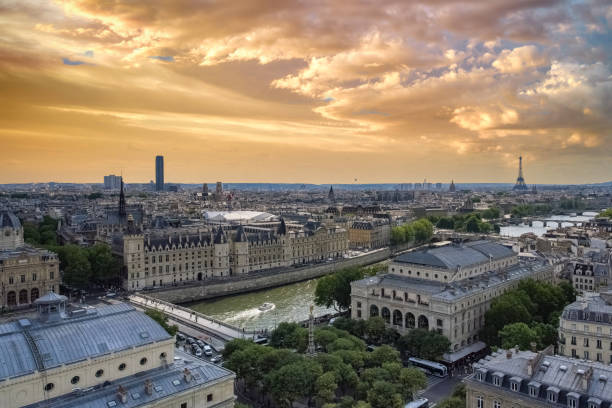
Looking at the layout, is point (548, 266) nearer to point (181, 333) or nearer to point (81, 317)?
point (181, 333)

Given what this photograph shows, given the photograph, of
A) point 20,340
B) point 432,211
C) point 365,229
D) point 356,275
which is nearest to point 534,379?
point 20,340

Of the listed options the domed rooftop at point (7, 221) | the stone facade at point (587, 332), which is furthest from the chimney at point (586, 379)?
the domed rooftop at point (7, 221)

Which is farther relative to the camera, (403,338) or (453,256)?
(453,256)

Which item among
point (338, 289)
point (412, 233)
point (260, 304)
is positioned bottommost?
point (260, 304)

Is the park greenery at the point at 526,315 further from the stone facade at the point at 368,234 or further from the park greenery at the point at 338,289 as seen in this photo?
the stone facade at the point at 368,234

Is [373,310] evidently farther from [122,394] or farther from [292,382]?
[122,394]

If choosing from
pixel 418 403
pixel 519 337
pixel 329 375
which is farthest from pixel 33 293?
pixel 519 337

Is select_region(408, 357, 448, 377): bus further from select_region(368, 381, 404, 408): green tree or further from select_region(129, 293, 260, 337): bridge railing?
select_region(129, 293, 260, 337): bridge railing
